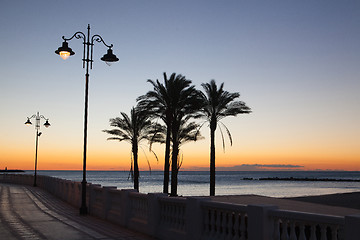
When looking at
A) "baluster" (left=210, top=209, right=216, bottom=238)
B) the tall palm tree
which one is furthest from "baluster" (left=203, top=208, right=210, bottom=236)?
the tall palm tree

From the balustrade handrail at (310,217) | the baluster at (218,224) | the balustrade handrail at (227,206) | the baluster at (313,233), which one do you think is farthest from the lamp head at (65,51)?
the baluster at (313,233)

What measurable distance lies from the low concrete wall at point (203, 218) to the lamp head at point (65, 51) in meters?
5.34

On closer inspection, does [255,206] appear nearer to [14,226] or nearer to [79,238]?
[79,238]

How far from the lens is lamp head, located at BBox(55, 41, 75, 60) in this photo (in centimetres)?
1470

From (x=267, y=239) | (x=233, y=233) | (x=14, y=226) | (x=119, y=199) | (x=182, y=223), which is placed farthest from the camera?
(x=119, y=199)

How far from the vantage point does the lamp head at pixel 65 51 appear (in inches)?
579

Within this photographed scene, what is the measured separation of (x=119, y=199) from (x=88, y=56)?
6.49m

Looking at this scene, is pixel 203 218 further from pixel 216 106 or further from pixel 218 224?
pixel 216 106

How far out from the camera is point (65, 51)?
1477cm

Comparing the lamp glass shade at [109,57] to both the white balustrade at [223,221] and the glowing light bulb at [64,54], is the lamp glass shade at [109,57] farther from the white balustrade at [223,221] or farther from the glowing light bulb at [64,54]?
the white balustrade at [223,221]

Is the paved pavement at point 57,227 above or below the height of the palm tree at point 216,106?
below

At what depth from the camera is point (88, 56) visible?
16.3 meters

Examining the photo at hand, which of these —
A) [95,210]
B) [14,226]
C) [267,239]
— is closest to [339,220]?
[267,239]

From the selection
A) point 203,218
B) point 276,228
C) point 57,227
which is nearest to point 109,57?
point 57,227
